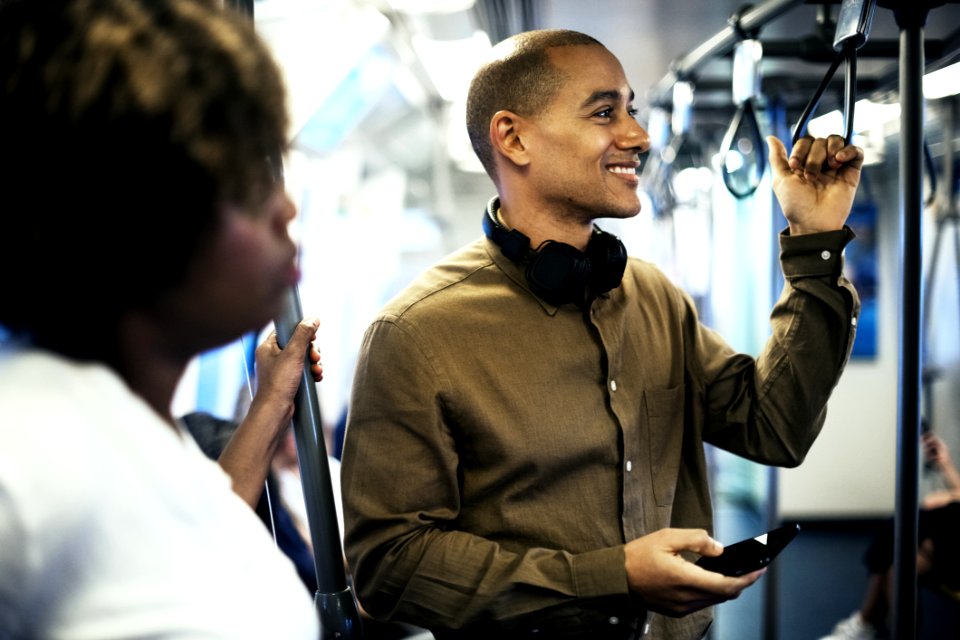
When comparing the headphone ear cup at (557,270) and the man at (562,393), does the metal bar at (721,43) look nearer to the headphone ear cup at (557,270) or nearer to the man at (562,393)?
the man at (562,393)

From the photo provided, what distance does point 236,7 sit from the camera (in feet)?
3.98

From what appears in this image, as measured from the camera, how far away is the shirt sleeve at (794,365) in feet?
4.83

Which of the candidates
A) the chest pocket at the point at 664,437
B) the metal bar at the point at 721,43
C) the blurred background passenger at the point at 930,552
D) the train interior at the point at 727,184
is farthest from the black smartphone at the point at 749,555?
the blurred background passenger at the point at 930,552


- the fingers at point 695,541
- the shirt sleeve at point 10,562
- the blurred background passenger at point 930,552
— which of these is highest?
the shirt sleeve at point 10,562

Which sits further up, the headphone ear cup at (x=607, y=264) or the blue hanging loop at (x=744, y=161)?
the blue hanging loop at (x=744, y=161)

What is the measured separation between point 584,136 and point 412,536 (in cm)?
80

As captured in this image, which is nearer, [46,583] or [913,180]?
[46,583]

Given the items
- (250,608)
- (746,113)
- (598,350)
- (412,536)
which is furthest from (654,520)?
(250,608)

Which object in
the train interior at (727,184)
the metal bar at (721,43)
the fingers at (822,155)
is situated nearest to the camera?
the fingers at (822,155)

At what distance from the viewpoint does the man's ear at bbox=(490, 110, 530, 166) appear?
1610 mm

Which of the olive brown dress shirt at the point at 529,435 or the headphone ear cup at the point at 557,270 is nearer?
→ the olive brown dress shirt at the point at 529,435

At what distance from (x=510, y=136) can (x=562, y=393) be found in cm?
52

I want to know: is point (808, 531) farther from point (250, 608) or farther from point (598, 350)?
point (250, 608)

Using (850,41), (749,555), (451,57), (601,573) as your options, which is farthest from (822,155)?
(451,57)
